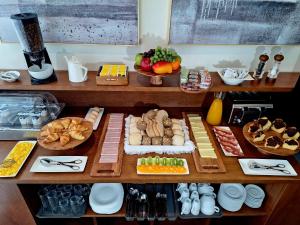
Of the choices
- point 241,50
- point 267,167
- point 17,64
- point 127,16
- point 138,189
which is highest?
point 127,16

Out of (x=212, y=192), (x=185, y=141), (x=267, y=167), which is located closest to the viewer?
(x=267, y=167)

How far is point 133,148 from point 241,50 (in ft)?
2.90

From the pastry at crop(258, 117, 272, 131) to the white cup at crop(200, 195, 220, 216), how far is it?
0.52 m

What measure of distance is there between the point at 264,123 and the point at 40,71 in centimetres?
130

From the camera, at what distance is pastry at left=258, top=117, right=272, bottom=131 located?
1.36 meters

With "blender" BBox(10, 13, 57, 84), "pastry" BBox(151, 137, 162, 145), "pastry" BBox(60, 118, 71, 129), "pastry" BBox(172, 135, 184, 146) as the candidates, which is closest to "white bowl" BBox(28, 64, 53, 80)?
"blender" BBox(10, 13, 57, 84)

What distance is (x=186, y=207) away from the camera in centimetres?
136

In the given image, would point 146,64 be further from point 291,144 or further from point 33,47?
point 291,144

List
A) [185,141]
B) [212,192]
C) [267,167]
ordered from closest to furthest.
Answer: [267,167]
[185,141]
[212,192]

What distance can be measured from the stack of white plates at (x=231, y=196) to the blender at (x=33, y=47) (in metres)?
1.22

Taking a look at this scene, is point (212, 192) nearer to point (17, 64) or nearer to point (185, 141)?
point (185, 141)

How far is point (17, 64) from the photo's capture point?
145 centimetres

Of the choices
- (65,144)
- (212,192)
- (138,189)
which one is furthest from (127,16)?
(212,192)

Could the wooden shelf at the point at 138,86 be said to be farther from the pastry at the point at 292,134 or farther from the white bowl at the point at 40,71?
the pastry at the point at 292,134
